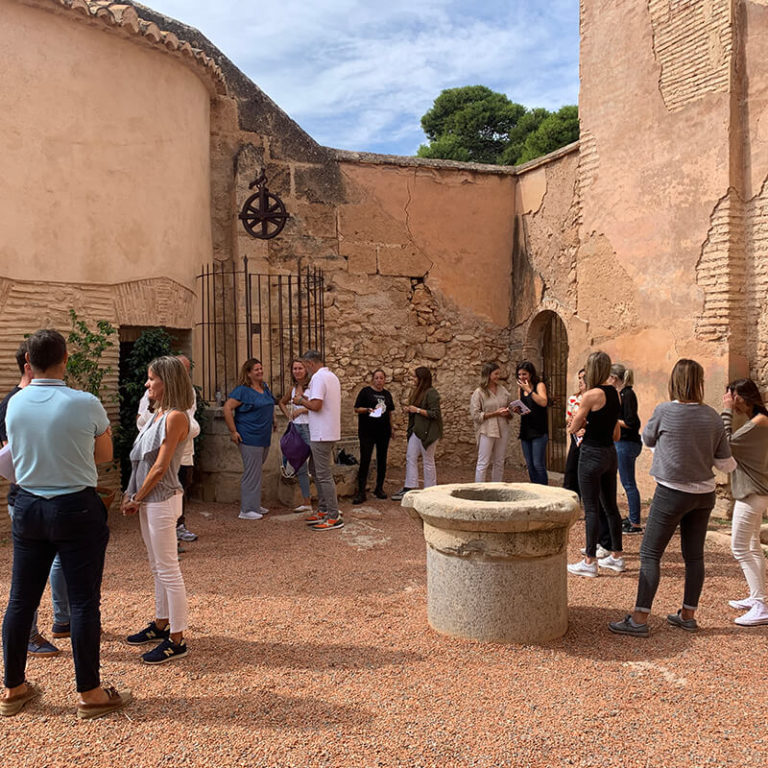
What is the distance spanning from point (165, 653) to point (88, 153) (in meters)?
5.68

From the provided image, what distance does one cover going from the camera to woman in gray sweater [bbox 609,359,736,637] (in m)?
4.14

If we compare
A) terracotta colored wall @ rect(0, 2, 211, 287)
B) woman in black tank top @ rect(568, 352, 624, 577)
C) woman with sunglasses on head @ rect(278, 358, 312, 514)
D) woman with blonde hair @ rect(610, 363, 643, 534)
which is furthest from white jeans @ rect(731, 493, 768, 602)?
terracotta colored wall @ rect(0, 2, 211, 287)

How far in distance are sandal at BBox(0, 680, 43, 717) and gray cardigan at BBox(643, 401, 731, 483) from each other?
351 centimetres

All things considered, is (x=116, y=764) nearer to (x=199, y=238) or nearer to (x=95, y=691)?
(x=95, y=691)

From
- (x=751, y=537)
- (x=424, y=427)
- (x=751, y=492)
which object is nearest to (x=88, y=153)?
(x=424, y=427)

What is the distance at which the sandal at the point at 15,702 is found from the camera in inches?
130

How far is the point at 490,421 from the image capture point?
7.83 meters

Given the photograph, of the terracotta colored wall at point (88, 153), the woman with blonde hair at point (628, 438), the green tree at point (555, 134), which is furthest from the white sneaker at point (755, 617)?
the green tree at point (555, 134)

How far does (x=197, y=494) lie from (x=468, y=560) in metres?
5.08

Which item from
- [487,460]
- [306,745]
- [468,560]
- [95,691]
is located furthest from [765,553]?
[95,691]

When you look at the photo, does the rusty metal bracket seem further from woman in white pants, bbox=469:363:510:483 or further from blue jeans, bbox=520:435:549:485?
blue jeans, bbox=520:435:549:485

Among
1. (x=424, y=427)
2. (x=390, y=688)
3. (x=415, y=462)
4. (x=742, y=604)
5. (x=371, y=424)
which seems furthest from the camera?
(x=371, y=424)

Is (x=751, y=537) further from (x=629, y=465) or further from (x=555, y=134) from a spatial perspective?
(x=555, y=134)

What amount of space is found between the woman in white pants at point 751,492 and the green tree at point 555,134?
17288 millimetres
